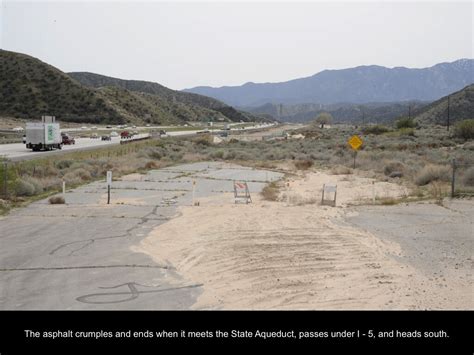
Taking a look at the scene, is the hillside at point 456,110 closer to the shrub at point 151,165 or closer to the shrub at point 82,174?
the shrub at point 151,165

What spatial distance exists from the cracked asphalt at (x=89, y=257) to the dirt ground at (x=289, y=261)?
1.80ft

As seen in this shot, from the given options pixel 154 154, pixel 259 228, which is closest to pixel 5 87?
pixel 154 154

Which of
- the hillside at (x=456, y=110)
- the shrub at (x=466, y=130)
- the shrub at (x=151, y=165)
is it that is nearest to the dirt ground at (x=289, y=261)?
the shrub at (x=151, y=165)

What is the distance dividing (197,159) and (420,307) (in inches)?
1679

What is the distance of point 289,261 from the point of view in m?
11.9

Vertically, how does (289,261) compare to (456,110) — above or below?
below

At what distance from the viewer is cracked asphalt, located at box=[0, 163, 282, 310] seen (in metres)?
9.29

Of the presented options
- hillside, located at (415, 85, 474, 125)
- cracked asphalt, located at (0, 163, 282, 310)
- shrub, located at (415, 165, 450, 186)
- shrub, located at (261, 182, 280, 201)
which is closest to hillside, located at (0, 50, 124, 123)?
hillside, located at (415, 85, 474, 125)

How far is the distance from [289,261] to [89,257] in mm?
4445

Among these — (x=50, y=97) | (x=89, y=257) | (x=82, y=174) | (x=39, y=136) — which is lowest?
(x=89, y=257)

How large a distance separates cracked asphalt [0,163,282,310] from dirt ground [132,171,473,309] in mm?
550

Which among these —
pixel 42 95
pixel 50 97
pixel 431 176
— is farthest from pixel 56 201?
pixel 50 97

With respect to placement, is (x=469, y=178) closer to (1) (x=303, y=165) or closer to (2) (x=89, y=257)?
(1) (x=303, y=165)

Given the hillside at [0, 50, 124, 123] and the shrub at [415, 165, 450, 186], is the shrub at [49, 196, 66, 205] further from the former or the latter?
the hillside at [0, 50, 124, 123]
